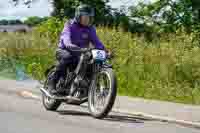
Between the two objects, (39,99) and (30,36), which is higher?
(39,99)

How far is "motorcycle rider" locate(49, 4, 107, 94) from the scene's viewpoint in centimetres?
1155

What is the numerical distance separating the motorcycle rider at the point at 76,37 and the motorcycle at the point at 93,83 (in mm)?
173

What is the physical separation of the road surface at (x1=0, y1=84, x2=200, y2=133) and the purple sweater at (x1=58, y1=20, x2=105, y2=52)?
49.3 inches

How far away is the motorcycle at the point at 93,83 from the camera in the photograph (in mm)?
10977

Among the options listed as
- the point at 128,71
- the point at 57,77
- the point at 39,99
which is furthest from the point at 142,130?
the point at 128,71

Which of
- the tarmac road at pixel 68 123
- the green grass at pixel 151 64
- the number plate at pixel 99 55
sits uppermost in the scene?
the number plate at pixel 99 55

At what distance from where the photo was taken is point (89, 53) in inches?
446

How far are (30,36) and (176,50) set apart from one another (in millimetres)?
9435

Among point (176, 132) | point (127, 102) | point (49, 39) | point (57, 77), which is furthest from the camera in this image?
point (49, 39)

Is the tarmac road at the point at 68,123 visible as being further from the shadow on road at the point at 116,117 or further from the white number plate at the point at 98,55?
the white number plate at the point at 98,55

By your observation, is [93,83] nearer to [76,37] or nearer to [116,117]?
[116,117]

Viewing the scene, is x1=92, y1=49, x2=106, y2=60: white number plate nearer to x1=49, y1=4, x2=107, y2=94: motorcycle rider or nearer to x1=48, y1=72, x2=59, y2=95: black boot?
x1=49, y1=4, x2=107, y2=94: motorcycle rider

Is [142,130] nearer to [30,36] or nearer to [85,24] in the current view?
[85,24]

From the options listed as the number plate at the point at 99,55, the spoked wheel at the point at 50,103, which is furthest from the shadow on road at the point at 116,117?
the number plate at the point at 99,55
